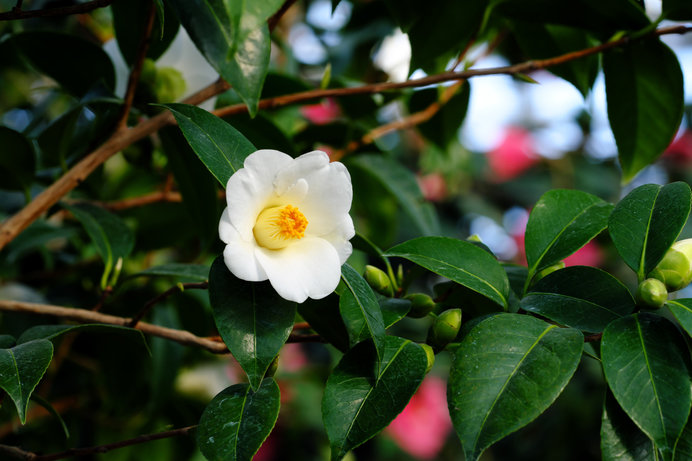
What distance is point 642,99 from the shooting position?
29.0 inches

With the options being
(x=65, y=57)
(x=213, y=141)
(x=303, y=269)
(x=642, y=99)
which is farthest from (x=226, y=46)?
(x=642, y=99)

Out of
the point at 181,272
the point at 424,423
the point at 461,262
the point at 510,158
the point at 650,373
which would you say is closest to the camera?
the point at 650,373

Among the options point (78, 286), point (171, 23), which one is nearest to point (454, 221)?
point (78, 286)

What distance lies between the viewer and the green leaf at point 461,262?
1.67 feet

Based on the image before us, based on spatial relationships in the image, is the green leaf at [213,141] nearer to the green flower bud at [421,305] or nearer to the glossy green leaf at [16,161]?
the green flower bud at [421,305]

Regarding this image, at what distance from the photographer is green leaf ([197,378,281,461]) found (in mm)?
437

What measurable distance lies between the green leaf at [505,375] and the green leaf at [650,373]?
0.09ft

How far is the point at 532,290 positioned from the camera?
528mm

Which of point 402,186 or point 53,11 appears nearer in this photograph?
point 53,11

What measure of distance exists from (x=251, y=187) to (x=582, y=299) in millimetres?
281

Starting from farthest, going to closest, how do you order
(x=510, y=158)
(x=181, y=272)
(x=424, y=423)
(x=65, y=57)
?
(x=510, y=158) → (x=424, y=423) → (x=65, y=57) → (x=181, y=272)

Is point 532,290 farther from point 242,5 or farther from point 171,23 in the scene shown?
point 171,23

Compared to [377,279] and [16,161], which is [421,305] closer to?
[377,279]

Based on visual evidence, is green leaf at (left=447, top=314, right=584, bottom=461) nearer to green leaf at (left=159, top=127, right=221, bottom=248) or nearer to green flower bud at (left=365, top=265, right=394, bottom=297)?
green flower bud at (left=365, top=265, right=394, bottom=297)
